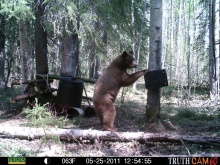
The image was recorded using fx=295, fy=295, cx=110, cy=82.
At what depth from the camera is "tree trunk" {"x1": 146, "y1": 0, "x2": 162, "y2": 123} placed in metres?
7.96

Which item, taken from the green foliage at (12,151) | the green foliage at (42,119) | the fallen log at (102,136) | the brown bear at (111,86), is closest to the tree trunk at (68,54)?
the green foliage at (42,119)

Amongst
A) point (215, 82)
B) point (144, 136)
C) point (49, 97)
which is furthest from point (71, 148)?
point (215, 82)

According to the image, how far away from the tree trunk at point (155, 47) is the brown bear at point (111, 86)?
461mm

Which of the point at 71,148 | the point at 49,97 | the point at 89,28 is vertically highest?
the point at 89,28

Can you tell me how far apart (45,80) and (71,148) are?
490 centimetres

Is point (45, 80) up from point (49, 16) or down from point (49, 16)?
down

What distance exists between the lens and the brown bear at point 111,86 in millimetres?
7688

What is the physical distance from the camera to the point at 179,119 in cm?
941

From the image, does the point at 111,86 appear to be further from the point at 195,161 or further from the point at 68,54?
the point at 68,54

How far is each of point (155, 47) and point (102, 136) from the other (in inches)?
117

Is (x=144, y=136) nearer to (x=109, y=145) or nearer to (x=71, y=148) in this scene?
(x=109, y=145)

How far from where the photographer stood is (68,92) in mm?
10195
